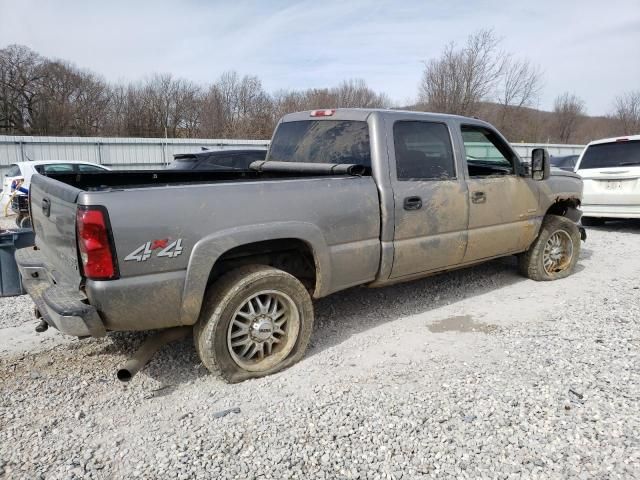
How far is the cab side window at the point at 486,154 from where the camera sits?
16.3 ft

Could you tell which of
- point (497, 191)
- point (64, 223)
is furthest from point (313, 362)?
point (497, 191)

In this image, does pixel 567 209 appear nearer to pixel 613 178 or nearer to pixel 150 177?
pixel 613 178

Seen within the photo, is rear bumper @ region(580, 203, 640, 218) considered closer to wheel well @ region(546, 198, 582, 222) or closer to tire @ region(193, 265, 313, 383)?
wheel well @ region(546, 198, 582, 222)

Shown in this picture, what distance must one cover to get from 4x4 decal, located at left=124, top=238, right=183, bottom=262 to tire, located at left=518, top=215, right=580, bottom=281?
4.41m

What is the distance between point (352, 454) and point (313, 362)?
118 centimetres

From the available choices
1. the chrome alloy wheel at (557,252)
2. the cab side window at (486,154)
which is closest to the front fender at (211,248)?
the cab side window at (486,154)

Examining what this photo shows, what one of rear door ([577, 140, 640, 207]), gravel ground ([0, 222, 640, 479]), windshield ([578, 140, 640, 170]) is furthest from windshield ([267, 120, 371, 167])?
windshield ([578, 140, 640, 170])

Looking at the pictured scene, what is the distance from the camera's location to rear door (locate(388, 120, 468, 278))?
414cm

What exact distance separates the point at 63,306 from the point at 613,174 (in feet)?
30.8

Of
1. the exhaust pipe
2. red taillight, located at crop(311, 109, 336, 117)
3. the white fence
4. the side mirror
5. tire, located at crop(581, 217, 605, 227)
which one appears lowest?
the exhaust pipe

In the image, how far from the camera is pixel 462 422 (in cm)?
291

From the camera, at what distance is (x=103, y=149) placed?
19750 millimetres

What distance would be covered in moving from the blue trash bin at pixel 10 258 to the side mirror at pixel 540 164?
219 inches

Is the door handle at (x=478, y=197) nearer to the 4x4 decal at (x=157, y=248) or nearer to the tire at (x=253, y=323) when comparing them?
the tire at (x=253, y=323)
